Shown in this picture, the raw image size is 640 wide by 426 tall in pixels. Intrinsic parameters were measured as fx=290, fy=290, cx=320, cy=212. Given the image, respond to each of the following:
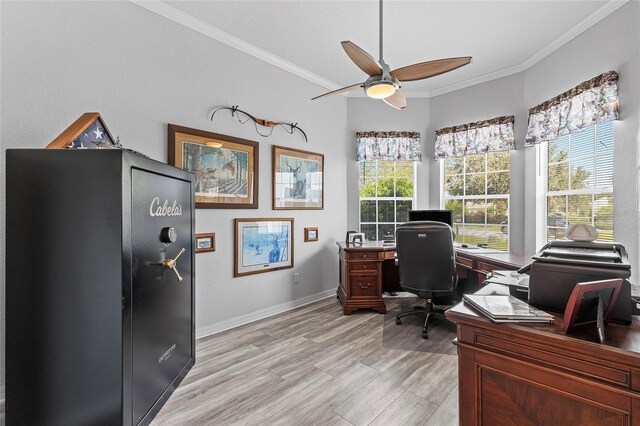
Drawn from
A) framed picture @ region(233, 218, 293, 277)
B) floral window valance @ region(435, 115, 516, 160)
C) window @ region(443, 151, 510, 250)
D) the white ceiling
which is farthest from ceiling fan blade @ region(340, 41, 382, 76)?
window @ region(443, 151, 510, 250)

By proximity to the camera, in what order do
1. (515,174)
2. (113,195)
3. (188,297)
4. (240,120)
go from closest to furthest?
(113,195) → (188,297) → (240,120) → (515,174)

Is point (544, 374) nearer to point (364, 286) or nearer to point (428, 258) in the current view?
point (428, 258)

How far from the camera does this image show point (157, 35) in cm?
259

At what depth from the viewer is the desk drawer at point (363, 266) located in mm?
3572

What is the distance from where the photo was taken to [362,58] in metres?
2.03

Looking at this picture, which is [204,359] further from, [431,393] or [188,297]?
[431,393]

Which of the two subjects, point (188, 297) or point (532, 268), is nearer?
point (532, 268)

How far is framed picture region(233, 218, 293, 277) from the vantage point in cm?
319

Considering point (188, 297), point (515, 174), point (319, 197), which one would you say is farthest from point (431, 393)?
point (515, 174)

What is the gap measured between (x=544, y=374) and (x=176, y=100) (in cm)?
318

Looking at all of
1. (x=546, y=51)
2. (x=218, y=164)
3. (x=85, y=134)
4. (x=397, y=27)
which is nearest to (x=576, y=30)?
(x=546, y=51)

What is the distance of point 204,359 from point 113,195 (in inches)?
73.7

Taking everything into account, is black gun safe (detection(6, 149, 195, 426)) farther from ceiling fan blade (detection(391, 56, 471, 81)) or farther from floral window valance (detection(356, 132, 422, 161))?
floral window valance (detection(356, 132, 422, 161))

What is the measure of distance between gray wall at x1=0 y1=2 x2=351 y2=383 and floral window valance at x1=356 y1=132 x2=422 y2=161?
30cm
